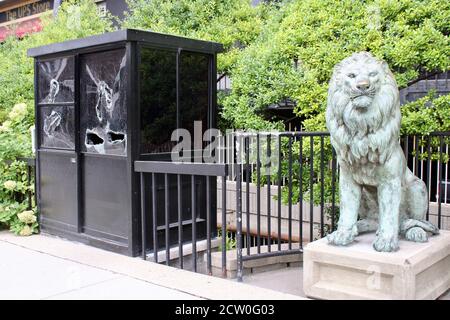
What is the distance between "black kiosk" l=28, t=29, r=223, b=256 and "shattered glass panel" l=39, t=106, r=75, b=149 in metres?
0.01

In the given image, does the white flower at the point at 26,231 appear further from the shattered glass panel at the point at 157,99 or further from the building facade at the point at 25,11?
the building facade at the point at 25,11

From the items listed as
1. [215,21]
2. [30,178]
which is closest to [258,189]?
[30,178]

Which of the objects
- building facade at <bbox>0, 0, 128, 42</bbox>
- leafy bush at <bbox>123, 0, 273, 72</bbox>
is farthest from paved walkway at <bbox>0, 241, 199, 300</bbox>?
building facade at <bbox>0, 0, 128, 42</bbox>

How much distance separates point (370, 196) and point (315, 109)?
1999 mm

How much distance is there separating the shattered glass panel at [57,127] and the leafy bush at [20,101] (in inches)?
25.5

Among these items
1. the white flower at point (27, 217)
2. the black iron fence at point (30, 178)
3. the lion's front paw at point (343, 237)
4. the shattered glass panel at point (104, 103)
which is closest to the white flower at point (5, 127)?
the black iron fence at point (30, 178)

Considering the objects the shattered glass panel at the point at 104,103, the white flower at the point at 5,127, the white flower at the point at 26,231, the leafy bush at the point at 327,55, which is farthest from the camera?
the white flower at the point at 5,127

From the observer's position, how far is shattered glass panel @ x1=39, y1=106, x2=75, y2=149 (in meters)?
6.22

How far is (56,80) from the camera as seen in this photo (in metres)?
6.39

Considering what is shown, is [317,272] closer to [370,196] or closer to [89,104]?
[370,196]

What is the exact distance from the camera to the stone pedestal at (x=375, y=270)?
12.2 feet

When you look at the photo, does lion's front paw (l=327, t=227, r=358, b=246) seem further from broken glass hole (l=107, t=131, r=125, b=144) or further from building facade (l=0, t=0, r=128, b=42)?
building facade (l=0, t=0, r=128, b=42)

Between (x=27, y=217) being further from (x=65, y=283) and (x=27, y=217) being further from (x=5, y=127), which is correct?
(x=65, y=283)
